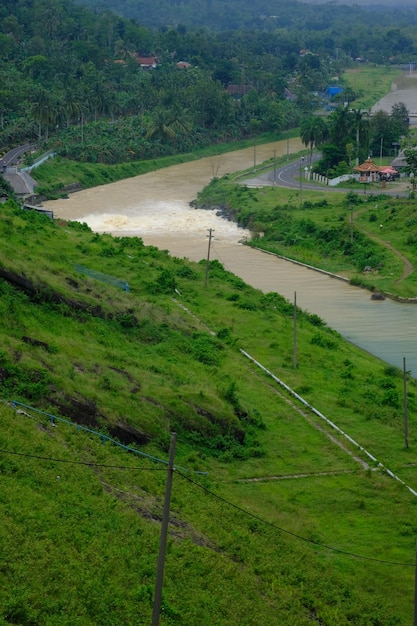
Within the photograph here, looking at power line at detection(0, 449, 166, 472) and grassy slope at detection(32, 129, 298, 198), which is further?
grassy slope at detection(32, 129, 298, 198)

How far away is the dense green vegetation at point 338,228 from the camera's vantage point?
5894cm

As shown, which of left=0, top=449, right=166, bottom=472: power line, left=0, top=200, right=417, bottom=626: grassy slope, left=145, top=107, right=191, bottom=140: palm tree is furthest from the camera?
left=145, top=107, right=191, bottom=140: palm tree

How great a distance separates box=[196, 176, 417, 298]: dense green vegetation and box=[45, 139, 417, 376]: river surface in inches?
56.2

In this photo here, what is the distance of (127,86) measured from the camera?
123 meters

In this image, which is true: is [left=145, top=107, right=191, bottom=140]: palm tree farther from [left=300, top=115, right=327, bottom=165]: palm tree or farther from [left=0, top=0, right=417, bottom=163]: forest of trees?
[left=300, top=115, right=327, bottom=165]: palm tree

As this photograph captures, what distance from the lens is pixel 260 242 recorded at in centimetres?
6775

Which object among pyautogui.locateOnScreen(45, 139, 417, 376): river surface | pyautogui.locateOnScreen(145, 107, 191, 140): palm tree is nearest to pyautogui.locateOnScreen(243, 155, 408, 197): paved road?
pyautogui.locateOnScreen(45, 139, 417, 376): river surface

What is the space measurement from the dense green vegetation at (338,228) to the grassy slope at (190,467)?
57.4 ft

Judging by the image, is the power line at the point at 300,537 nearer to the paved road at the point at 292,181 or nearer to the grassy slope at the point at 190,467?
the grassy slope at the point at 190,467

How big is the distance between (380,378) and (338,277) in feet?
70.6

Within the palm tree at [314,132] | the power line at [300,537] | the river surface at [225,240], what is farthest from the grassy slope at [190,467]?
the palm tree at [314,132]

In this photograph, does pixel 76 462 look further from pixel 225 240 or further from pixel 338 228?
pixel 225 240

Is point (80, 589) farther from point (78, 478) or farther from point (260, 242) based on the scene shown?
point (260, 242)

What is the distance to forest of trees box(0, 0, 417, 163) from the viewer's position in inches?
3954
